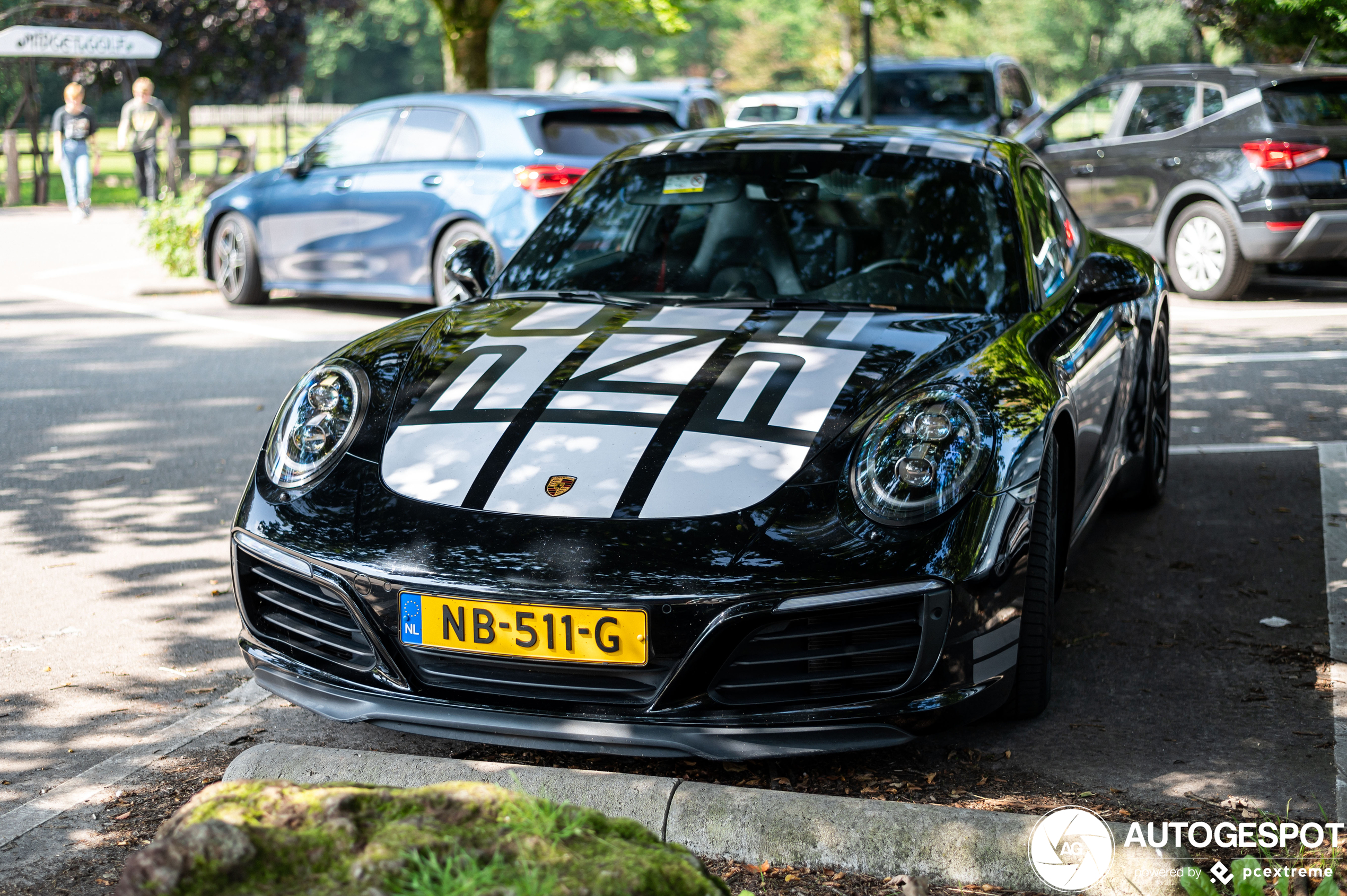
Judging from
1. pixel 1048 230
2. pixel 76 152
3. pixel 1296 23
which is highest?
pixel 1296 23

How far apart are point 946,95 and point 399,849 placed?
53.0ft

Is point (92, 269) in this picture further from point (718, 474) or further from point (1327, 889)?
point (1327, 889)

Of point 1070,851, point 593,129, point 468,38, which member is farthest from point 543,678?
point 468,38

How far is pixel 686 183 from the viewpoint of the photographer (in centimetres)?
467

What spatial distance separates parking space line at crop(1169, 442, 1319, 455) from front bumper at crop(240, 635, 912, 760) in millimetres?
3940

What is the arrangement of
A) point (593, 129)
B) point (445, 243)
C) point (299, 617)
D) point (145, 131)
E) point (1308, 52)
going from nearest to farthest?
point (299, 617), point (1308, 52), point (445, 243), point (593, 129), point (145, 131)

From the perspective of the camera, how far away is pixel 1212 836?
2848 millimetres

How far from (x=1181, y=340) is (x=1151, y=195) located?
93.0 inches

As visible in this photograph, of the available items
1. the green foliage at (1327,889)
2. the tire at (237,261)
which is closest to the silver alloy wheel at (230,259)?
the tire at (237,261)

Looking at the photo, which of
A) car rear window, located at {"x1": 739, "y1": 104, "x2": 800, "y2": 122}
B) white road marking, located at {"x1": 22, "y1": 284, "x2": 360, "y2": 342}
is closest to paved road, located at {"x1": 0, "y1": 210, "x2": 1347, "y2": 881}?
white road marking, located at {"x1": 22, "y1": 284, "x2": 360, "y2": 342}

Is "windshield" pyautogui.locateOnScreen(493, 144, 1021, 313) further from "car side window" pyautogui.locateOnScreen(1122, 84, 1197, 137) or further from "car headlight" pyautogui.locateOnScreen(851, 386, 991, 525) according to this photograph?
"car side window" pyautogui.locateOnScreen(1122, 84, 1197, 137)

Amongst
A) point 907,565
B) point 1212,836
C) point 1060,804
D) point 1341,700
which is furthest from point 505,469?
point 1341,700

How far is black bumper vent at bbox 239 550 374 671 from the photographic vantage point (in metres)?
→ 3.16

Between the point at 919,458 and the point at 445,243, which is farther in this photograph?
the point at 445,243
